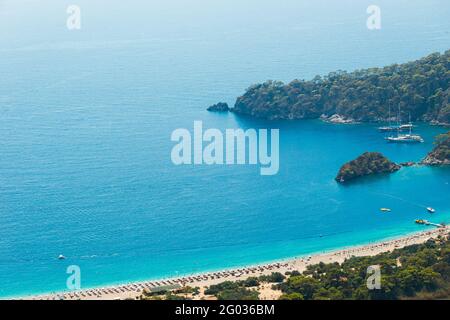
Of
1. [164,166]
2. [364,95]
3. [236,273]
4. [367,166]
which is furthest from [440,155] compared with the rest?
[236,273]

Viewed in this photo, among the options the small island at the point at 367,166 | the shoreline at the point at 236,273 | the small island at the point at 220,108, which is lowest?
the shoreline at the point at 236,273

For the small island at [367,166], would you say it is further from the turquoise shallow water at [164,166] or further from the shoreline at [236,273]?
the shoreline at [236,273]

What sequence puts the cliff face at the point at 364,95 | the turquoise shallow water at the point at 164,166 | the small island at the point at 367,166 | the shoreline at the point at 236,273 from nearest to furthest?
the shoreline at the point at 236,273
the turquoise shallow water at the point at 164,166
the small island at the point at 367,166
the cliff face at the point at 364,95

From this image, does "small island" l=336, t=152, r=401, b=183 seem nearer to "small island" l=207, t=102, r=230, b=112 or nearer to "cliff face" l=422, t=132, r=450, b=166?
"cliff face" l=422, t=132, r=450, b=166

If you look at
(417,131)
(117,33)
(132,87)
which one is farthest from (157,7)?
(417,131)

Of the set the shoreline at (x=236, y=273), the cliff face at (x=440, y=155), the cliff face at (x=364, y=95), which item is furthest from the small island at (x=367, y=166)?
the cliff face at (x=364, y=95)

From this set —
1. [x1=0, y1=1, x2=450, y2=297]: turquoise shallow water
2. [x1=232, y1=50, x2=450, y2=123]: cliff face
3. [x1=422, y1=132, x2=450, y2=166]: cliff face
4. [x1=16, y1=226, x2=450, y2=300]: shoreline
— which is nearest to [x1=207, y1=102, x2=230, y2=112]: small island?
[x1=232, y1=50, x2=450, y2=123]: cliff face
